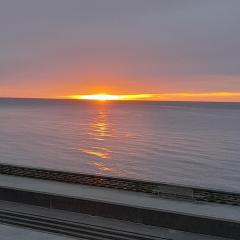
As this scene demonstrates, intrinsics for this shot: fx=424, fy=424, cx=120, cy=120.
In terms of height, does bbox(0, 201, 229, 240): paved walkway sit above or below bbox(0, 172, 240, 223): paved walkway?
below

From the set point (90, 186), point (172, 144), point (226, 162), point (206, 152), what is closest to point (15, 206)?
point (90, 186)

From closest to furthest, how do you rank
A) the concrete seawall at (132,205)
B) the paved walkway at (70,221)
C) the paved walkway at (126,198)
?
the paved walkway at (70,221), the concrete seawall at (132,205), the paved walkway at (126,198)

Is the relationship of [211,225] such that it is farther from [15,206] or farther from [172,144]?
[172,144]

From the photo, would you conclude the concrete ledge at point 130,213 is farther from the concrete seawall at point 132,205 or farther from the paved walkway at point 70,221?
the paved walkway at point 70,221

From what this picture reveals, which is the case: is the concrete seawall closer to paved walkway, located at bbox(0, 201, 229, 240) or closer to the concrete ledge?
the concrete ledge

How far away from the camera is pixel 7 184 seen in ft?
53.9

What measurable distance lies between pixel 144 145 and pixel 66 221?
49.2 meters

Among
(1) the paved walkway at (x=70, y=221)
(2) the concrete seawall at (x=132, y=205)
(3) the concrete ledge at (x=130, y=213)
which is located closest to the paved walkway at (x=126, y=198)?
(2) the concrete seawall at (x=132, y=205)

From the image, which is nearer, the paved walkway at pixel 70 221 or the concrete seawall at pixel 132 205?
the paved walkway at pixel 70 221

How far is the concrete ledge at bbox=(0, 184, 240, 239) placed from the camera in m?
12.4

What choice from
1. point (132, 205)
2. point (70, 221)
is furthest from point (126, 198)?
point (70, 221)

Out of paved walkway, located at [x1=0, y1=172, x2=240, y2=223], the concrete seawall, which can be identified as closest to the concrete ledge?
the concrete seawall

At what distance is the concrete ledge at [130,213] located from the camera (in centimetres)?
1241

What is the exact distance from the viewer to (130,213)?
1352 cm
